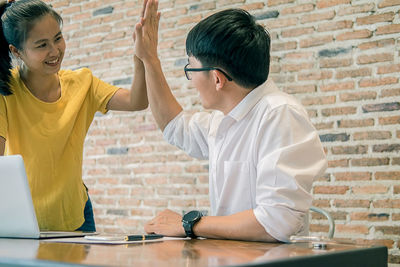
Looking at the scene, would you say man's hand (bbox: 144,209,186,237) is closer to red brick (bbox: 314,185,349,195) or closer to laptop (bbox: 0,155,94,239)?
laptop (bbox: 0,155,94,239)

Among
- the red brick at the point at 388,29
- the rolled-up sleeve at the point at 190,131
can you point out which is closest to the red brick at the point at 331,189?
the red brick at the point at 388,29

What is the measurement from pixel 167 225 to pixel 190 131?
0.56 meters

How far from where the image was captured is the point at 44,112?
220cm

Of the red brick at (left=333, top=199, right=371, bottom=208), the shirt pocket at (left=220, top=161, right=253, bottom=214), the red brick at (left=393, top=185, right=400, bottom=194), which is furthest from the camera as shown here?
the red brick at (left=333, top=199, right=371, bottom=208)

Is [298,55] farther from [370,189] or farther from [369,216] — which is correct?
[369,216]

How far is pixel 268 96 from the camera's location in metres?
1.82

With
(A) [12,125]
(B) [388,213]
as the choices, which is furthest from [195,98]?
(A) [12,125]

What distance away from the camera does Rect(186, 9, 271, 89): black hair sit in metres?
1.83

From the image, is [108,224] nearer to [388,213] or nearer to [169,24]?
[169,24]

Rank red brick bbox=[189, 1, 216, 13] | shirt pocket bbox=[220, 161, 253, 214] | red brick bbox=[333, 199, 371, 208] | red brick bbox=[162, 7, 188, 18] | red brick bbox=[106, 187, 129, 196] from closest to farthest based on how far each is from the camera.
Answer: shirt pocket bbox=[220, 161, 253, 214], red brick bbox=[333, 199, 371, 208], red brick bbox=[189, 1, 216, 13], red brick bbox=[162, 7, 188, 18], red brick bbox=[106, 187, 129, 196]

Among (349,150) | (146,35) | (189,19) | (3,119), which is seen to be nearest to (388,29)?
(349,150)

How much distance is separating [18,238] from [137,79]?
33.5 inches

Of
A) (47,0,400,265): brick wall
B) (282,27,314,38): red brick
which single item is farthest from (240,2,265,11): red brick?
(282,27,314,38): red brick

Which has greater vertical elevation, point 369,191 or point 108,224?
point 369,191
